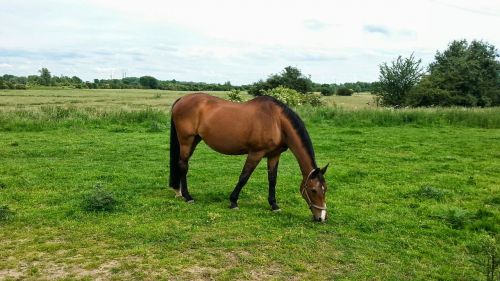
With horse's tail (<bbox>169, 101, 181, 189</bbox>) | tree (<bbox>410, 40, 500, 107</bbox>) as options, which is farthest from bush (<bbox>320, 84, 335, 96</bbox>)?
horse's tail (<bbox>169, 101, 181, 189</bbox>)

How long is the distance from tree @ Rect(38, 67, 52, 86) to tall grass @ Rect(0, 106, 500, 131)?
61235mm

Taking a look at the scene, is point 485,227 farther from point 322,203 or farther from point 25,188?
point 25,188

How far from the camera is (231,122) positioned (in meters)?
7.54

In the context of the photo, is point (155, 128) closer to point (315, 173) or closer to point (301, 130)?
point (301, 130)

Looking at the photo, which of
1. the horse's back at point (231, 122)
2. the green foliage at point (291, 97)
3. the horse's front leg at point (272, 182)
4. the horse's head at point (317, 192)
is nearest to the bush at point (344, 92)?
the green foliage at point (291, 97)

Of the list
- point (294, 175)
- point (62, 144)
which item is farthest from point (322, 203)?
point (62, 144)

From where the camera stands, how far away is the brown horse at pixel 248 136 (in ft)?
22.8

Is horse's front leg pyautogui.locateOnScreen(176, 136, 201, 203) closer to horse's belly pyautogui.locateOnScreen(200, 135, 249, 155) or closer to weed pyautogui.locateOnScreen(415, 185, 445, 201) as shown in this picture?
horse's belly pyautogui.locateOnScreen(200, 135, 249, 155)

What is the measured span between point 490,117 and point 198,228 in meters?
19.6

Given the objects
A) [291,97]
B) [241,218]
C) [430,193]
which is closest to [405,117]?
[291,97]

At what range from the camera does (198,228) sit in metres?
6.34

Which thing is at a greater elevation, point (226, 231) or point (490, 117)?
point (490, 117)

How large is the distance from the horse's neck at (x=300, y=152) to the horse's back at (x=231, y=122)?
19 centimetres

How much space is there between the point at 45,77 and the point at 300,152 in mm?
82789
